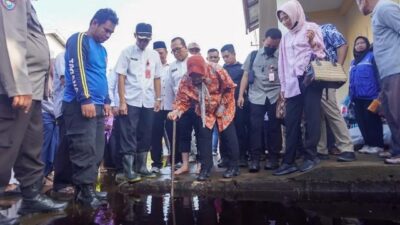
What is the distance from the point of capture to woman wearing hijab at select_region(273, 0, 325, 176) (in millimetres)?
4238

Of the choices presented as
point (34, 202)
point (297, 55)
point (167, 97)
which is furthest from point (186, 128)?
point (34, 202)

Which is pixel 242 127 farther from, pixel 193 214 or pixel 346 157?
pixel 193 214

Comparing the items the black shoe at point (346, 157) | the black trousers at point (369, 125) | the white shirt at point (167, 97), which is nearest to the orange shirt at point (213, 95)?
the white shirt at point (167, 97)

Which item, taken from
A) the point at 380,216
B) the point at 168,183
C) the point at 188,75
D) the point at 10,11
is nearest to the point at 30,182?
the point at 10,11

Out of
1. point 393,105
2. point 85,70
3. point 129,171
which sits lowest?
point 129,171

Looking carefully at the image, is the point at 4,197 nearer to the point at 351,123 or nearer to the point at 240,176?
the point at 240,176

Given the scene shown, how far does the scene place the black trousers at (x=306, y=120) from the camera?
13.9 feet

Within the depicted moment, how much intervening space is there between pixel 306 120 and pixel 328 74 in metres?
0.55

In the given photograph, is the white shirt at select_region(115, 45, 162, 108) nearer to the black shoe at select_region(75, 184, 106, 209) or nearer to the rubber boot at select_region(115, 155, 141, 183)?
the rubber boot at select_region(115, 155, 141, 183)

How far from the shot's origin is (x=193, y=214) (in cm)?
331

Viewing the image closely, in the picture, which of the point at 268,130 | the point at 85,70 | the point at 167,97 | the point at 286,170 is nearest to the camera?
the point at 85,70

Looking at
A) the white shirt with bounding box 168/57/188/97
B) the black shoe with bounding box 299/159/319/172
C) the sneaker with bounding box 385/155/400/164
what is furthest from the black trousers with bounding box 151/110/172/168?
the sneaker with bounding box 385/155/400/164

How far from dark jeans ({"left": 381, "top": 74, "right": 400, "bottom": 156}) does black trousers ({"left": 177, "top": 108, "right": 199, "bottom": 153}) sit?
2.19 meters

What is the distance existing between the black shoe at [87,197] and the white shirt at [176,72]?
7.53ft
